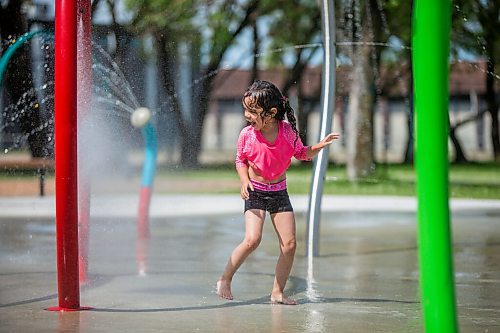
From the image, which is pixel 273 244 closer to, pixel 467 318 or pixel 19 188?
pixel 467 318

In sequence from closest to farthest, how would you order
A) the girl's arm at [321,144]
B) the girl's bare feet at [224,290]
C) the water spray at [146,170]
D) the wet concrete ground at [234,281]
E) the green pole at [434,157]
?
the green pole at [434,157] < the wet concrete ground at [234,281] < the girl's arm at [321,144] < the girl's bare feet at [224,290] < the water spray at [146,170]

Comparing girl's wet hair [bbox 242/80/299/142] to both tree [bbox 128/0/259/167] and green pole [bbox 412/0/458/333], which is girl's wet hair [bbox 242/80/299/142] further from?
tree [bbox 128/0/259/167]

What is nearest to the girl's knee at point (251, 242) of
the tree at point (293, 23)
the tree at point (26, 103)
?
the tree at point (26, 103)

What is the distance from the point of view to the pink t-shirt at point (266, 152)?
596 cm

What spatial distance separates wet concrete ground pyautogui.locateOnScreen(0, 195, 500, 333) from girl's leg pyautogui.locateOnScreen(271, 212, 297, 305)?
9 cm

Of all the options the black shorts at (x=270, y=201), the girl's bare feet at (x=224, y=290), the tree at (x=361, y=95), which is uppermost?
the tree at (x=361, y=95)

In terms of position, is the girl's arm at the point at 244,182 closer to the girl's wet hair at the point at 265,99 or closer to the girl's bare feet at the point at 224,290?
the girl's wet hair at the point at 265,99

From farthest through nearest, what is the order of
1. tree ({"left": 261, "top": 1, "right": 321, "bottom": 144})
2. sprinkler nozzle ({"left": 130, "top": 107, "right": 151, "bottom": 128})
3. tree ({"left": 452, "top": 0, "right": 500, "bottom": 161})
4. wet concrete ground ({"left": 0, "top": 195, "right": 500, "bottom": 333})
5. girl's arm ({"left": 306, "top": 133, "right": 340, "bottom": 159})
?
tree ({"left": 261, "top": 1, "right": 321, "bottom": 144}) → tree ({"left": 452, "top": 0, "right": 500, "bottom": 161}) → sprinkler nozzle ({"left": 130, "top": 107, "right": 151, "bottom": 128}) → girl's arm ({"left": 306, "top": 133, "right": 340, "bottom": 159}) → wet concrete ground ({"left": 0, "top": 195, "right": 500, "bottom": 333})

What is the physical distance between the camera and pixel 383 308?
5.80m

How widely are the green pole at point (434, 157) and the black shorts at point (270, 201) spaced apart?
7.74 ft

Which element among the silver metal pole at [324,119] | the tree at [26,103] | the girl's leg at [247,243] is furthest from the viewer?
the tree at [26,103]

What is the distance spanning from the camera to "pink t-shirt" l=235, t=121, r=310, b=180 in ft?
19.6

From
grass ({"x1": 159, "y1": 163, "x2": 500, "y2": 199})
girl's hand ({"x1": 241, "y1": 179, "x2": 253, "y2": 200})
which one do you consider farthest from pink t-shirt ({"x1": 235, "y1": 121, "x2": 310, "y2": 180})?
grass ({"x1": 159, "y1": 163, "x2": 500, "y2": 199})

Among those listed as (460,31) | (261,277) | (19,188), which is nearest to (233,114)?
(460,31)
